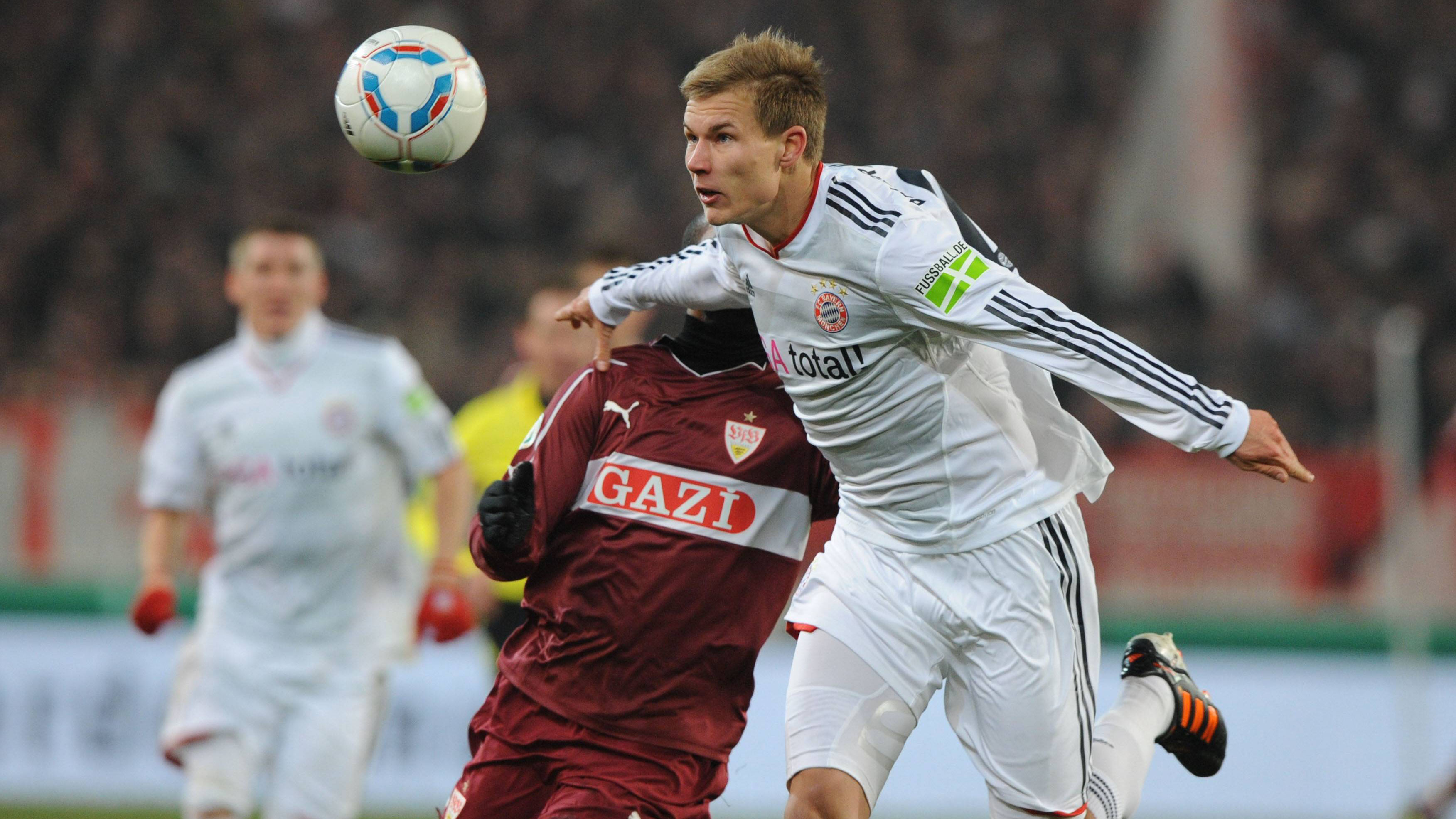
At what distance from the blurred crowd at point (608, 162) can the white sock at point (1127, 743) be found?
6.94 metres

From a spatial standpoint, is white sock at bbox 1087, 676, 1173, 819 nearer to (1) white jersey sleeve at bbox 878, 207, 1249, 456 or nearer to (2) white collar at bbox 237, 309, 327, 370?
(1) white jersey sleeve at bbox 878, 207, 1249, 456

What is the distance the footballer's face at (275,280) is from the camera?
20.6 ft

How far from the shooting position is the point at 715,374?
13.5ft

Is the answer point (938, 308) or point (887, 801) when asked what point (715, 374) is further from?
point (887, 801)

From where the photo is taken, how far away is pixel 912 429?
3.98m

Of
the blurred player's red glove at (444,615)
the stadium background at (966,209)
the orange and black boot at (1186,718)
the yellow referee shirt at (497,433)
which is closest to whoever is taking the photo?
the orange and black boot at (1186,718)

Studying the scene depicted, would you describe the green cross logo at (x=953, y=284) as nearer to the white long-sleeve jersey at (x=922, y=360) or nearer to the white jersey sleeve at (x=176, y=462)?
the white long-sleeve jersey at (x=922, y=360)

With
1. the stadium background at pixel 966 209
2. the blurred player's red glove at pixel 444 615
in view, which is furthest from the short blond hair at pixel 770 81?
the stadium background at pixel 966 209

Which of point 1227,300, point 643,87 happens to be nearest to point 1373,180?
point 1227,300

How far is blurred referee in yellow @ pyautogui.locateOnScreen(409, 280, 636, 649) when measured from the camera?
6.70 metres

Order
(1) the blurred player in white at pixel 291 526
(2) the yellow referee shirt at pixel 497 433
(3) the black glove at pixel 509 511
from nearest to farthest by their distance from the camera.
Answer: (3) the black glove at pixel 509 511 → (1) the blurred player in white at pixel 291 526 → (2) the yellow referee shirt at pixel 497 433

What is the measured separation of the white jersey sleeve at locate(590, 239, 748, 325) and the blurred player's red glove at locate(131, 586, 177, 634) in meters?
2.41

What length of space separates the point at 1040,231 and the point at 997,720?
10.1 meters

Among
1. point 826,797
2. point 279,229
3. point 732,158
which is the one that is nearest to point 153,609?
point 279,229
